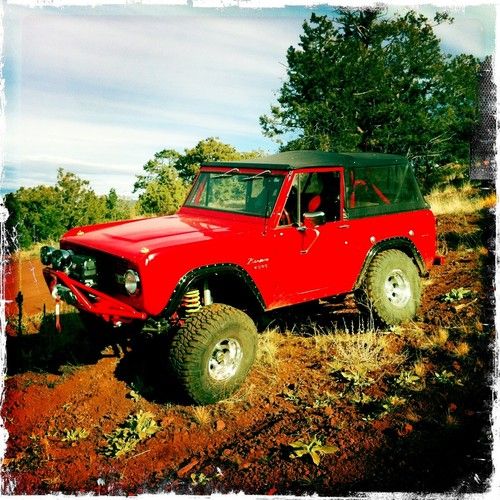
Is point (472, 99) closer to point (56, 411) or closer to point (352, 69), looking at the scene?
point (352, 69)

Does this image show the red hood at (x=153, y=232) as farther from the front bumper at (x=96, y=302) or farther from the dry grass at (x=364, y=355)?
the dry grass at (x=364, y=355)

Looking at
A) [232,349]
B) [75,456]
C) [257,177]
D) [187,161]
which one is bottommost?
[75,456]

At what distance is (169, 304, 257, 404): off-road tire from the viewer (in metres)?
3.75

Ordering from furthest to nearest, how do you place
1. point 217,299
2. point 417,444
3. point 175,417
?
point 217,299, point 175,417, point 417,444

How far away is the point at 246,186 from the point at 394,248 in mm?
1981

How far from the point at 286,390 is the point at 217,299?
111 centimetres

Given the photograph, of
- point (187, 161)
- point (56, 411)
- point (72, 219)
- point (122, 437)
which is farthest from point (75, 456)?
point (187, 161)

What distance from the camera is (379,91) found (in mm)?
17516

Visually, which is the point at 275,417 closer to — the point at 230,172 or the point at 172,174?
the point at 230,172

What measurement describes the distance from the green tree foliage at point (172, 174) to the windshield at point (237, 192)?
7267mm

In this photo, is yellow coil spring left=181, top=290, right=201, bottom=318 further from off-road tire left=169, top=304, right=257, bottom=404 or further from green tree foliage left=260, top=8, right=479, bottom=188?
green tree foliage left=260, top=8, right=479, bottom=188

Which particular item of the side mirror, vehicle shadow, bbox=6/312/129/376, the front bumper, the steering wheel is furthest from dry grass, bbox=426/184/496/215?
the front bumper

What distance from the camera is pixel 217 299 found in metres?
4.60

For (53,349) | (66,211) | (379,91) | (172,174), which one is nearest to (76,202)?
(66,211)
